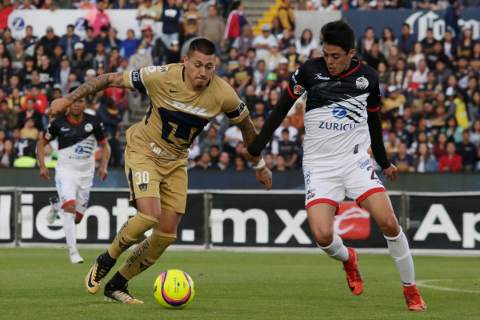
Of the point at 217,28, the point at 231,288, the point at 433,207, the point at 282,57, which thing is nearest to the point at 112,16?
the point at 217,28

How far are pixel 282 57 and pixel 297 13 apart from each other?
2.24m

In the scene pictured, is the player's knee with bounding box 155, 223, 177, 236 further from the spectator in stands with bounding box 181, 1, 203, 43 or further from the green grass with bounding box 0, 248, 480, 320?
the spectator in stands with bounding box 181, 1, 203, 43

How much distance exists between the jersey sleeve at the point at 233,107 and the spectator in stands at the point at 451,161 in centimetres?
1409

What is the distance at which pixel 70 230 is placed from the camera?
1873cm

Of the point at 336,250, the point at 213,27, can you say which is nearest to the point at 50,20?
the point at 213,27

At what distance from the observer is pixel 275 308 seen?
456 inches

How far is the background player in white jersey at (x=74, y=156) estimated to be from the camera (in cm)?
1845

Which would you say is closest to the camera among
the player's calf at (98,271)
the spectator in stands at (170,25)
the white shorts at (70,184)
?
the player's calf at (98,271)

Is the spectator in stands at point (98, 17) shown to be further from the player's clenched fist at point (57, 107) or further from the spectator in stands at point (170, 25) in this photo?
the player's clenched fist at point (57, 107)

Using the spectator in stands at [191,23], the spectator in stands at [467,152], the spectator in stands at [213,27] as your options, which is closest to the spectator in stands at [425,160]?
the spectator in stands at [467,152]

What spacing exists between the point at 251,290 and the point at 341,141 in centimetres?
295

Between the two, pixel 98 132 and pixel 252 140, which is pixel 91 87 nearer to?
pixel 252 140

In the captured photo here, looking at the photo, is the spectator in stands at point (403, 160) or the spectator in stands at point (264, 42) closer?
the spectator in stands at point (403, 160)

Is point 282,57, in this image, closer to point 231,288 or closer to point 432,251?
point 432,251
